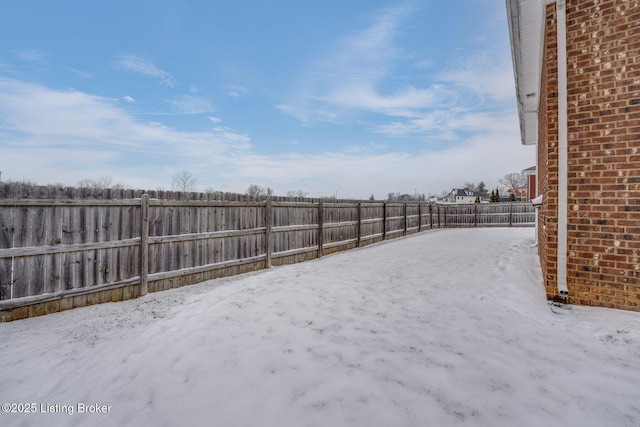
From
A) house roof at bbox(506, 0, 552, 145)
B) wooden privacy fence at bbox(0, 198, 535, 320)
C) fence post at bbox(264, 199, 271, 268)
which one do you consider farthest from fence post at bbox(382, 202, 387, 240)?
fence post at bbox(264, 199, 271, 268)

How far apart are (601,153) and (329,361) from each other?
3701 millimetres

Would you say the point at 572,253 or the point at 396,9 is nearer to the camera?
the point at 572,253

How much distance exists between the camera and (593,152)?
328cm

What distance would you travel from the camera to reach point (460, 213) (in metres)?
20.2

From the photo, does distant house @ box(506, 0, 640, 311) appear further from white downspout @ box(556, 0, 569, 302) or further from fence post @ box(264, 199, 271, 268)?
fence post @ box(264, 199, 271, 268)

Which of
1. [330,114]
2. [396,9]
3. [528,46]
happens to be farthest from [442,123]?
[528,46]

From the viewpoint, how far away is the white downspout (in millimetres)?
3426

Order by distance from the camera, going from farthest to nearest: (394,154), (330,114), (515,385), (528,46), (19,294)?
(394,154) < (330,114) < (528,46) < (19,294) < (515,385)

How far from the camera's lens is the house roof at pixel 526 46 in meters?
4.13

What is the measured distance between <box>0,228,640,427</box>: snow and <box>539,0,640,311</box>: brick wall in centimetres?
38

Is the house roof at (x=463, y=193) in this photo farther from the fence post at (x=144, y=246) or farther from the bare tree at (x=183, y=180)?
the fence post at (x=144, y=246)

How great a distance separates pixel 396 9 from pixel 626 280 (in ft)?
27.9

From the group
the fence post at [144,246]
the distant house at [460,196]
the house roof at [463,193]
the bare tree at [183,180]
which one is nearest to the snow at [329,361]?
the fence post at [144,246]

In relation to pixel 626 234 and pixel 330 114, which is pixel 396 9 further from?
pixel 330 114
